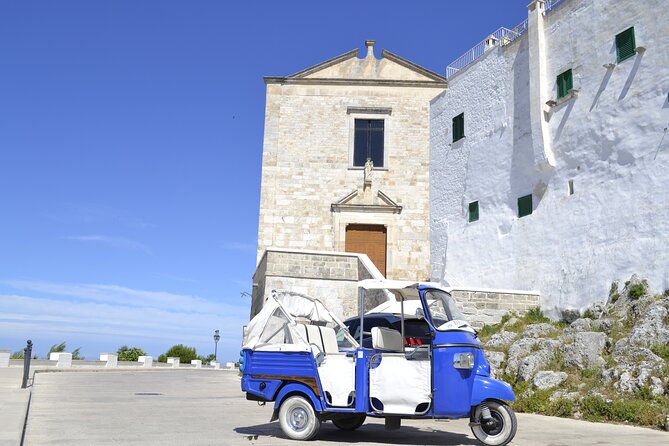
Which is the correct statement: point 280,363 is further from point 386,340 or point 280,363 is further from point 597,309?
point 597,309

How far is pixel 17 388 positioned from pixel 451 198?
14.3 m

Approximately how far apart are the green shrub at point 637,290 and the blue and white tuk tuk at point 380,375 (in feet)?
26.5

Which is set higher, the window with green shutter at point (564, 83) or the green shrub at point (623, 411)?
the window with green shutter at point (564, 83)

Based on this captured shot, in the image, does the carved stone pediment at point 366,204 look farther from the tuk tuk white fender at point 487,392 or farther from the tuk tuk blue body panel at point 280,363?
the tuk tuk white fender at point 487,392

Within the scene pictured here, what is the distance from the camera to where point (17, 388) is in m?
14.0

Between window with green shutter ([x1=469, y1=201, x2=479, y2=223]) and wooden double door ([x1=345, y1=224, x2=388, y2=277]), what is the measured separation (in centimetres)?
514

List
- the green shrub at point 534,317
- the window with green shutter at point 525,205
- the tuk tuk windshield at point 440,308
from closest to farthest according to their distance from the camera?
the tuk tuk windshield at point 440,308 < the green shrub at point 534,317 < the window with green shutter at point 525,205

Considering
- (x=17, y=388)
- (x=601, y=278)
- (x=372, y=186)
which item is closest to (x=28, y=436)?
(x=17, y=388)

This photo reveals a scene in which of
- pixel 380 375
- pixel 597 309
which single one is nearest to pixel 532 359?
pixel 597 309

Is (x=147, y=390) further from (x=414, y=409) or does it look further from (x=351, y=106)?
(x=351, y=106)

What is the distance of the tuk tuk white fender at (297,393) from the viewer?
7.75 metres

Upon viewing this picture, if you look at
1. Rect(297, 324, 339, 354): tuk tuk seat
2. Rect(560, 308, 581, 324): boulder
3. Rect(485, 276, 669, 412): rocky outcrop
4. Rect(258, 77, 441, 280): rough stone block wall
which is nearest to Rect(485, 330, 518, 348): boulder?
Rect(485, 276, 669, 412): rocky outcrop

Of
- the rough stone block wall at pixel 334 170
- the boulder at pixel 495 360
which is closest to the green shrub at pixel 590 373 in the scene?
the boulder at pixel 495 360

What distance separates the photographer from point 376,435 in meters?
8.41
